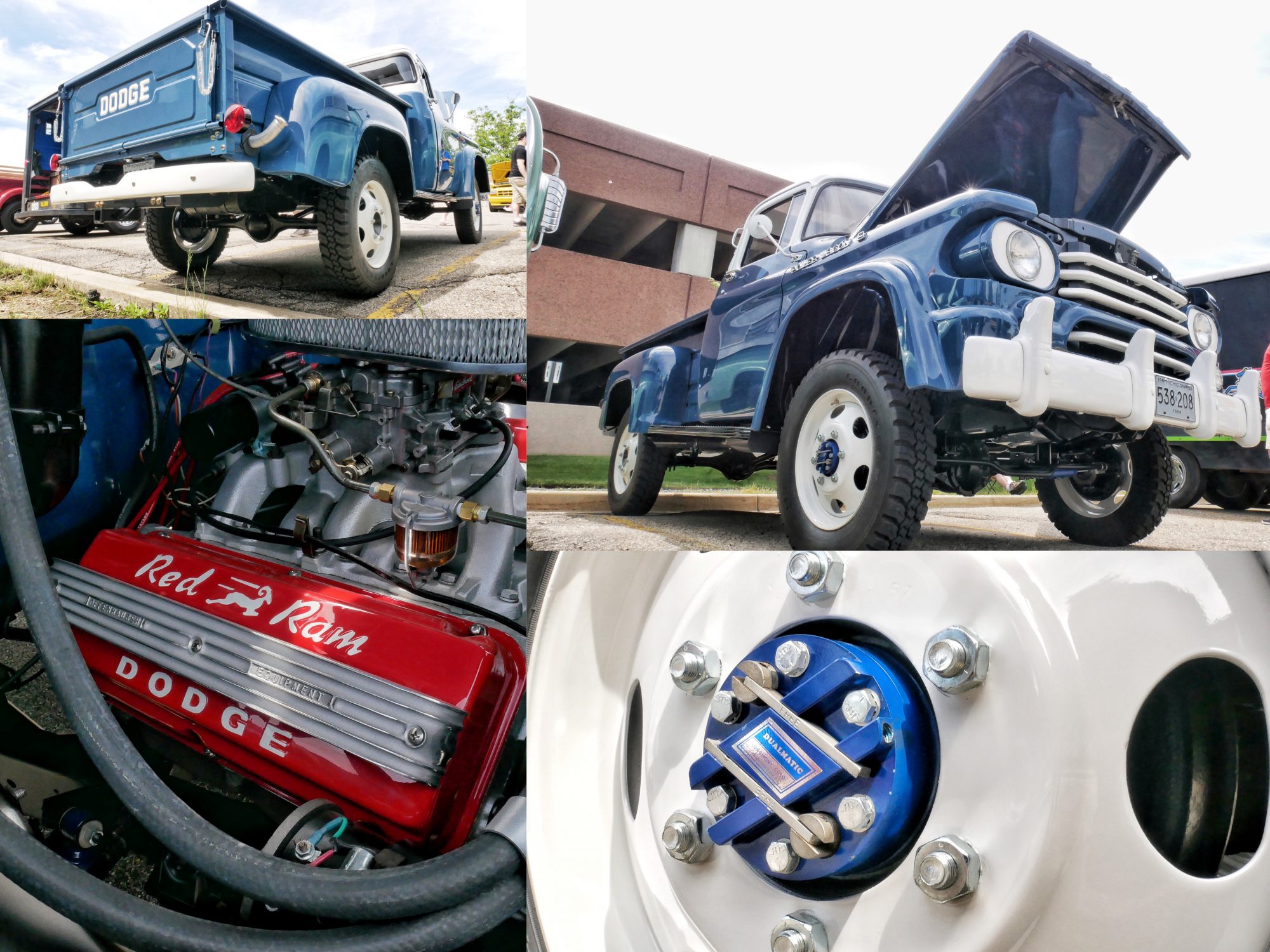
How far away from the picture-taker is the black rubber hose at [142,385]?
1.65 meters

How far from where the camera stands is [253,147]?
1218 mm

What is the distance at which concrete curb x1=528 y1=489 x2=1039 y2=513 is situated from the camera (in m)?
0.72

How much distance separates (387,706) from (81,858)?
71 cm

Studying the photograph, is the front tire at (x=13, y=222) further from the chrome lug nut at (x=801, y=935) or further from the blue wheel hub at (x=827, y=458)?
the chrome lug nut at (x=801, y=935)

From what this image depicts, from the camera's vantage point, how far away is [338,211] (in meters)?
1.25

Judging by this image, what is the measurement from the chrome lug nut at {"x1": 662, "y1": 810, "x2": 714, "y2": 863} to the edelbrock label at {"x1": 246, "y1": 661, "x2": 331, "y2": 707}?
728mm

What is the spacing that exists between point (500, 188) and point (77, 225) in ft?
2.94

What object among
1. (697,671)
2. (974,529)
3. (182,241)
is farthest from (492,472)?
(974,529)

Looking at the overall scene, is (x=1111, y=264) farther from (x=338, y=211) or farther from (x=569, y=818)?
(x=338, y=211)

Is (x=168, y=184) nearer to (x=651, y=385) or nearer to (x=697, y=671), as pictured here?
(x=651, y=385)

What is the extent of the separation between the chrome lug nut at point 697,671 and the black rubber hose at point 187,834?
43 centimetres

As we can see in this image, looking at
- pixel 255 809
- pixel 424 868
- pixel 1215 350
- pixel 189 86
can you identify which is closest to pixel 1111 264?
pixel 1215 350

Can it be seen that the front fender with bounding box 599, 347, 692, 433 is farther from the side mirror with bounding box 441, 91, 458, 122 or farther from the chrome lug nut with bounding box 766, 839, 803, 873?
the side mirror with bounding box 441, 91, 458, 122

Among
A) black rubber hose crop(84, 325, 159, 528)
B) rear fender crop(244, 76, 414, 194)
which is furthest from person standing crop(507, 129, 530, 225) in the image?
black rubber hose crop(84, 325, 159, 528)
